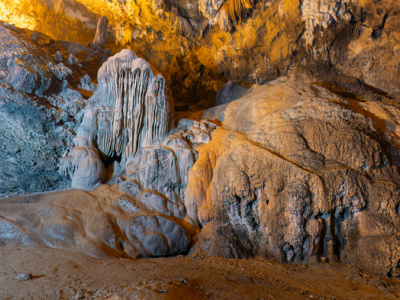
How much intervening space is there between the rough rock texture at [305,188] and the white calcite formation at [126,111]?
89.7 inches

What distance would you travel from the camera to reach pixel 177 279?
3980mm

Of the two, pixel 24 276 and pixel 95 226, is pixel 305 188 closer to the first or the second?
pixel 95 226

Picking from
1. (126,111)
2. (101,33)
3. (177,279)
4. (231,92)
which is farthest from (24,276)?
(101,33)

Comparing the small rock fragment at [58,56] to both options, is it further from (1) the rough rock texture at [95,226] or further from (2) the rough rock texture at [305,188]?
(2) the rough rock texture at [305,188]

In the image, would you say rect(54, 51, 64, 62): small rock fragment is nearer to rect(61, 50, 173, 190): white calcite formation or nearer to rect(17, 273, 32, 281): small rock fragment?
rect(61, 50, 173, 190): white calcite formation

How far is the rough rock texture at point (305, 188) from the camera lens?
5.89 meters

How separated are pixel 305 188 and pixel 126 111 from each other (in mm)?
5755

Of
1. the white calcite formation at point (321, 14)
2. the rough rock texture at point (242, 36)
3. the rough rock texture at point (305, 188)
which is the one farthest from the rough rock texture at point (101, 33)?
the white calcite formation at point (321, 14)

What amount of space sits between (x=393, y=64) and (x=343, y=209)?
6494 millimetres

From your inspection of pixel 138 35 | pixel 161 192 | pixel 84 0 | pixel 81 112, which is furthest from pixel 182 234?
pixel 84 0

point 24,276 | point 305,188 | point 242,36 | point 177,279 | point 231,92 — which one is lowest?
point 24,276

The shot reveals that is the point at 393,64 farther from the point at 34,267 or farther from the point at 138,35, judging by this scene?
the point at 34,267

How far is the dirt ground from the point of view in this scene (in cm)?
345

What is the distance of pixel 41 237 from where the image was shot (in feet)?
19.5
